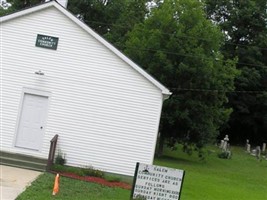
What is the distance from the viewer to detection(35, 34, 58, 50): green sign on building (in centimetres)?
1816

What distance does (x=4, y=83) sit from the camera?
18203 mm

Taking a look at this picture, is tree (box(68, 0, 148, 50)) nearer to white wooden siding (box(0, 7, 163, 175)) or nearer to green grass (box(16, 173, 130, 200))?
white wooden siding (box(0, 7, 163, 175))

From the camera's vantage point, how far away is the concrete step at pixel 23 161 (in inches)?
667

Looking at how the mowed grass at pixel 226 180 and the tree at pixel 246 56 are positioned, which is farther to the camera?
the tree at pixel 246 56

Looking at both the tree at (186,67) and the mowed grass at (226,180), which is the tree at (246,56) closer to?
the mowed grass at (226,180)

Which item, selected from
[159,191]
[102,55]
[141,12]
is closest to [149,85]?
[102,55]

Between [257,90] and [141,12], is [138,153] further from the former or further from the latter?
[257,90]

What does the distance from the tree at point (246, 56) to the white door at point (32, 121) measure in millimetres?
37501

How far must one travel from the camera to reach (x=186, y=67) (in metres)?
30.6

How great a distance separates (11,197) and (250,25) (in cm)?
4919

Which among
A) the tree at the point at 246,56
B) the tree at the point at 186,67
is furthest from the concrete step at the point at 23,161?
the tree at the point at 246,56

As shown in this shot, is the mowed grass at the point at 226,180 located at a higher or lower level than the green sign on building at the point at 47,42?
lower

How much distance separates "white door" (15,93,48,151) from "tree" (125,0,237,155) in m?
14.0

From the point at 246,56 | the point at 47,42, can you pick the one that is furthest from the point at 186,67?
the point at 246,56
